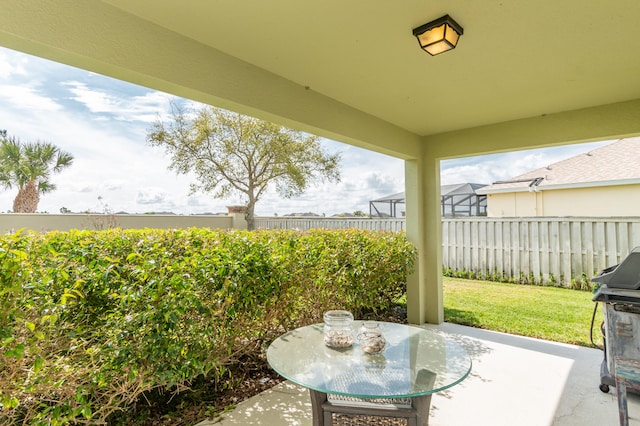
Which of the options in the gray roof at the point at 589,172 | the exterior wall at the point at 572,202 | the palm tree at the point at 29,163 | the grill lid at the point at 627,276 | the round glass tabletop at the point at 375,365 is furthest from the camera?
the palm tree at the point at 29,163

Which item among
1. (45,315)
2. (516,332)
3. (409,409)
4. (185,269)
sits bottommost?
(516,332)

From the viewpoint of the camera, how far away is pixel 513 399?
2762mm

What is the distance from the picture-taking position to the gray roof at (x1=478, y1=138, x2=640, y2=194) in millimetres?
7887

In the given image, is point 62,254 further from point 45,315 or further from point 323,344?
point 323,344

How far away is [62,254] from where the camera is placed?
207cm

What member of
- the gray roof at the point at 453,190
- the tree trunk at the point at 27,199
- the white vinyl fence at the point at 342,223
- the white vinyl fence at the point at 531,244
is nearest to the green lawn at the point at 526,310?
the white vinyl fence at the point at 531,244

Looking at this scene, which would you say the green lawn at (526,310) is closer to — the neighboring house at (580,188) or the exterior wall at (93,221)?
the neighboring house at (580,188)

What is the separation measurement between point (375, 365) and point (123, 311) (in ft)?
5.03

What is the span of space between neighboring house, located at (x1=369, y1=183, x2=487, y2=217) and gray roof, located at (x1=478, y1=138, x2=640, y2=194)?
2245mm

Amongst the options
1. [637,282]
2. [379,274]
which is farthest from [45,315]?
[637,282]

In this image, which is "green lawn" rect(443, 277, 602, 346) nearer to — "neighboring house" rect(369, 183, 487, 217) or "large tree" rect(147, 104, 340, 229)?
"neighboring house" rect(369, 183, 487, 217)

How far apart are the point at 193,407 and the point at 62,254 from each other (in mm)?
1537

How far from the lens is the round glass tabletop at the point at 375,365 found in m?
1.54

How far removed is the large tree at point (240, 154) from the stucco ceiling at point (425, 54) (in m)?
9.16
